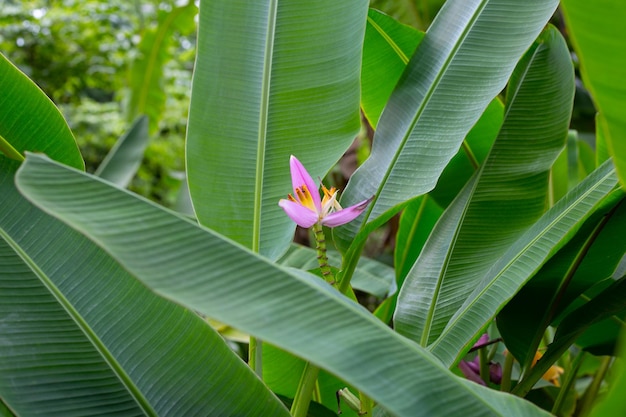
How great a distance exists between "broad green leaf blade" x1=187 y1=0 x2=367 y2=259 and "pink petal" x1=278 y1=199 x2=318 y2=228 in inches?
3.0

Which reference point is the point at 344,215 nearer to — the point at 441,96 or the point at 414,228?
the point at 441,96

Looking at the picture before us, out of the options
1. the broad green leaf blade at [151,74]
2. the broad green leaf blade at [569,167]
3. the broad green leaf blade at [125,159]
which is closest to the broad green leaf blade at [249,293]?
the broad green leaf blade at [569,167]

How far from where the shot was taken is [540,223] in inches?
20.7

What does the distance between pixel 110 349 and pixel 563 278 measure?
1.33ft

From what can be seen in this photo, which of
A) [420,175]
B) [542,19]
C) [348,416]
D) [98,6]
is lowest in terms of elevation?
[348,416]

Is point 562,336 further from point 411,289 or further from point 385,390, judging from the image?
point 385,390

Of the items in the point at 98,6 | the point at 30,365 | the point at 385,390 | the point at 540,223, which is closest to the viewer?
the point at 385,390

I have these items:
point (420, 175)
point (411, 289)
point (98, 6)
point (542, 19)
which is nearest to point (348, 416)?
point (411, 289)

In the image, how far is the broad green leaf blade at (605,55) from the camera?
0.30 metres

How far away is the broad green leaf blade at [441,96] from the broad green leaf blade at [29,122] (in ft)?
0.84

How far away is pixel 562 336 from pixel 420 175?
0.18 meters

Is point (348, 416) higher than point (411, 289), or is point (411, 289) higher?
point (411, 289)

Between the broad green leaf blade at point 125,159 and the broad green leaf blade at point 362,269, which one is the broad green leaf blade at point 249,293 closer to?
the broad green leaf blade at point 362,269

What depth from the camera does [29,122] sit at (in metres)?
0.55
